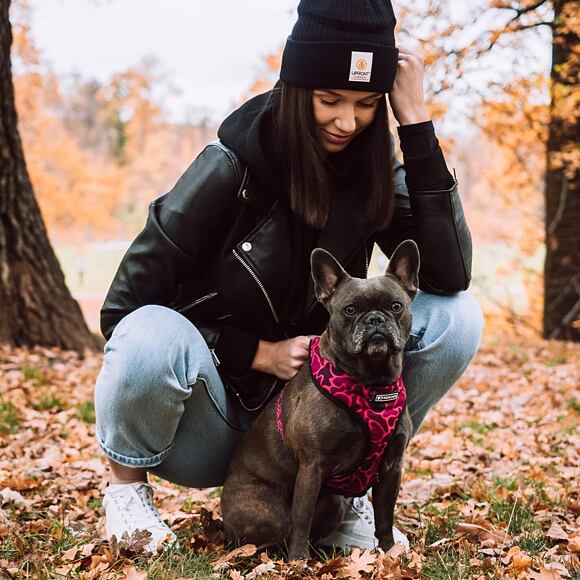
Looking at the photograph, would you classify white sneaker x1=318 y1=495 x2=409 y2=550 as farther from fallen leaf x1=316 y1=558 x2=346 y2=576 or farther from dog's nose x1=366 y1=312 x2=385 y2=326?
dog's nose x1=366 y1=312 x2=385 y2=326

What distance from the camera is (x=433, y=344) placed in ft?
9.96

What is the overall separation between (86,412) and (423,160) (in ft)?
11.0

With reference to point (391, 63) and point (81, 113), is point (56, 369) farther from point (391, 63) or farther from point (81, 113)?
point (81, 113)

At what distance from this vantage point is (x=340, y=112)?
2912 mm

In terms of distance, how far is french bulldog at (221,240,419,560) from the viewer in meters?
2.69

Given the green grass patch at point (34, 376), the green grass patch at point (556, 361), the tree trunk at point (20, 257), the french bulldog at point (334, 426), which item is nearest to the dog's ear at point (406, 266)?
the french bulldog at point (334, 426)

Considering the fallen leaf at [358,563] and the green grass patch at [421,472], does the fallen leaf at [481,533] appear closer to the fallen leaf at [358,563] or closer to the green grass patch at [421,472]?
the fallen leaf at [358,563]

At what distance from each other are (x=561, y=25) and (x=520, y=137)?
9.05 ft

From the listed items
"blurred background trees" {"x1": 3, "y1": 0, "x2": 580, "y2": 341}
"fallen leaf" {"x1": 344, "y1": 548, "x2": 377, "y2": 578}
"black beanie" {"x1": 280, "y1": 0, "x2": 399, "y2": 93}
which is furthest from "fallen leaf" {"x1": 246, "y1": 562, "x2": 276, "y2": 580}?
"blurred background trees" {"x1": 3, "y1": 0, "x2": 580, "y2": 341}

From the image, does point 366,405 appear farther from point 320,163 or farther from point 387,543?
point 320,163

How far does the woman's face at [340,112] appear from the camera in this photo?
2.90 metres

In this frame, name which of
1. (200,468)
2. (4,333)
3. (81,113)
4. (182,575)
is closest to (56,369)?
(4,333)

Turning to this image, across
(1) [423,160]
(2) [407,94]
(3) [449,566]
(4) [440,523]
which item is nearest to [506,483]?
(4) [440,523]

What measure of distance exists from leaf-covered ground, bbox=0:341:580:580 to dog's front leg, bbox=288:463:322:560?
80 mm
